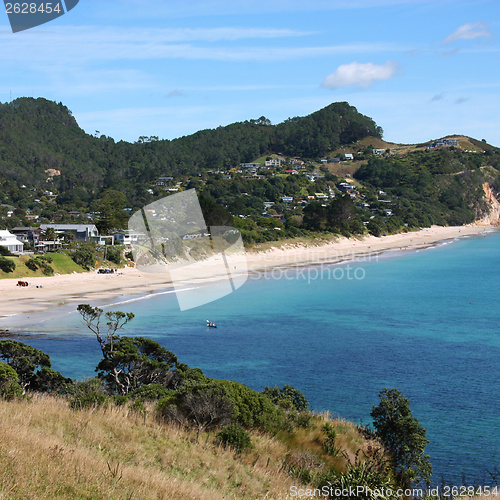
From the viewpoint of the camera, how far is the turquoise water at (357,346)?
61.3 feet

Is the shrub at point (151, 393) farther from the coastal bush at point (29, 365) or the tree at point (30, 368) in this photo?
the coastal bush at point (29, 365)

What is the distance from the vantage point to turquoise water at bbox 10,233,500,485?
61.3 feet

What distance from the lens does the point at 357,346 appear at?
2834 cm

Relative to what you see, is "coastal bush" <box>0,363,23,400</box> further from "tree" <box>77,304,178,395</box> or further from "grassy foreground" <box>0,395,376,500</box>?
"tree" <box>77,304,178,395</box>

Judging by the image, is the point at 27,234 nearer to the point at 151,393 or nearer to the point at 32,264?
the point at 32,264

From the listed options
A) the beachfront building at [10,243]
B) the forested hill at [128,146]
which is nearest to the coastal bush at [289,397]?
the beachfront building at [10,243]

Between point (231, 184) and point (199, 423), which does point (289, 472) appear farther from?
point (231, 184)

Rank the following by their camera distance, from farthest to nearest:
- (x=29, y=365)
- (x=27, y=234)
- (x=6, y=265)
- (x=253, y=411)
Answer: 1. (x=27, y=234)
2. (x=6, y=265)
3. (x=29, y=365)
4. (x=253, y=411)

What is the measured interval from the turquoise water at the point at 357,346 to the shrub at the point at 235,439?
728cm

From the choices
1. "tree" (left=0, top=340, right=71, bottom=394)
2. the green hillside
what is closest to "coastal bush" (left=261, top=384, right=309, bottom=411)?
"tree" (left=0, top=340, right=71, bottom=394)

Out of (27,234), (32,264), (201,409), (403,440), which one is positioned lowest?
(403,440)

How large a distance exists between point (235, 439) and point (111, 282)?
117ft

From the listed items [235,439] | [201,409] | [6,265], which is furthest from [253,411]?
[6,265]

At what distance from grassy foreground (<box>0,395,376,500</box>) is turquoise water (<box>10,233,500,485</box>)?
25.2 ft
